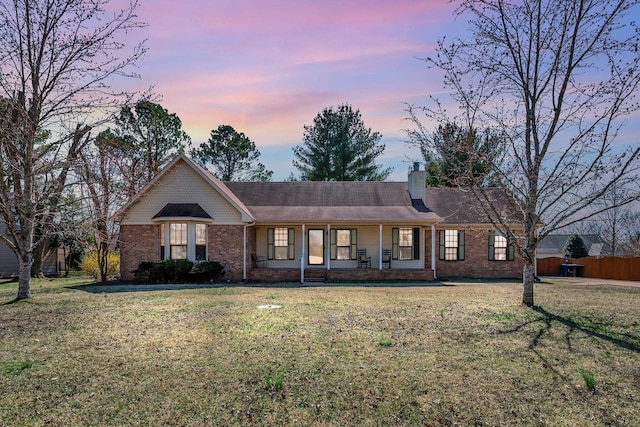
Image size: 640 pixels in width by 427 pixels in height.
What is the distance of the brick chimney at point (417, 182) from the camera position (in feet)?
77.4

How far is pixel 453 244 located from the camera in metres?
22.4

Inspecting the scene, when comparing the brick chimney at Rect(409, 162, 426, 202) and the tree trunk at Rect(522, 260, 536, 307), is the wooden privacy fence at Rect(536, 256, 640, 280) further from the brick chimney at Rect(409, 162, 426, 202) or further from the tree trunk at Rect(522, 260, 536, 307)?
the tree trunk at Rect(522, 260, 536, 307)

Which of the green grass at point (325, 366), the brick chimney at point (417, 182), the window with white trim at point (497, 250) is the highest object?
the brick chimney at point (417, 182)

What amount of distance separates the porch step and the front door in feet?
5.99

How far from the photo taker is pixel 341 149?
123 feet

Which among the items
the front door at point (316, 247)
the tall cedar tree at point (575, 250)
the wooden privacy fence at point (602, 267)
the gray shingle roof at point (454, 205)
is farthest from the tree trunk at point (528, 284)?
the tall cedar tree at point (575, 250)

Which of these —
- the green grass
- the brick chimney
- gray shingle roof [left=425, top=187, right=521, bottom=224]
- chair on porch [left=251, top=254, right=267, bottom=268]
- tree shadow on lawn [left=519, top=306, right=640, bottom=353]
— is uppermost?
the brick chimney

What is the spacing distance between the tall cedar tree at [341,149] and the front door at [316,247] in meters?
15.5

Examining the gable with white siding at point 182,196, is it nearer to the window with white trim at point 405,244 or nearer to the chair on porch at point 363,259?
the chair on porch at point 363,259

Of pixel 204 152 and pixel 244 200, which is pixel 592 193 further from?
pixel 204 152

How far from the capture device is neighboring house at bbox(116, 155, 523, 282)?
19641mm

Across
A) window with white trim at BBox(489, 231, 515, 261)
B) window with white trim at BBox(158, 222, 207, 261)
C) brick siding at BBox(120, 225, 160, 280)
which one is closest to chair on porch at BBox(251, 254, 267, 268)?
window with white trim at BBox(158, 222, 207, 261)

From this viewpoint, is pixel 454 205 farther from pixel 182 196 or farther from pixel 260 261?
pixel 182 196

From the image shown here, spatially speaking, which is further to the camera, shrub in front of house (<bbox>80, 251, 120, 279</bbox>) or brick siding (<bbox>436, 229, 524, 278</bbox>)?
shrub in front of house (<bbox>80, 251, 120, 279</bbox>)
